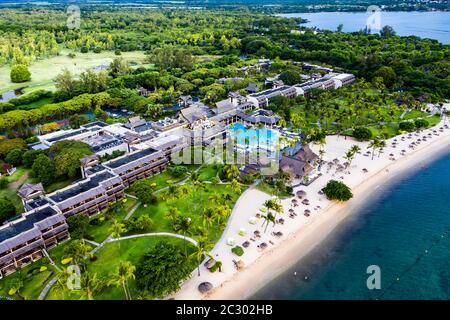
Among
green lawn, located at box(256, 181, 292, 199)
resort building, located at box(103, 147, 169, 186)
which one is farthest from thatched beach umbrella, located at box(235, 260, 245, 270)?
resort building, located at box(103, 147, 169, 186)

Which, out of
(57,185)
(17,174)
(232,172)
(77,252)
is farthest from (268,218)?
(17,174)

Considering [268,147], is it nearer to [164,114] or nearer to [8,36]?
[164,114]

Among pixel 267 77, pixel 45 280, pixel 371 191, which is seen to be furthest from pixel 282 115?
pixel 45 280

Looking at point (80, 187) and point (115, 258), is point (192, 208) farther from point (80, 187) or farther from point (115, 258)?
point (80, 187)

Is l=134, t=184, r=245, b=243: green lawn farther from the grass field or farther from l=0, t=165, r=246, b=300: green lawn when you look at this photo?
the grass field
